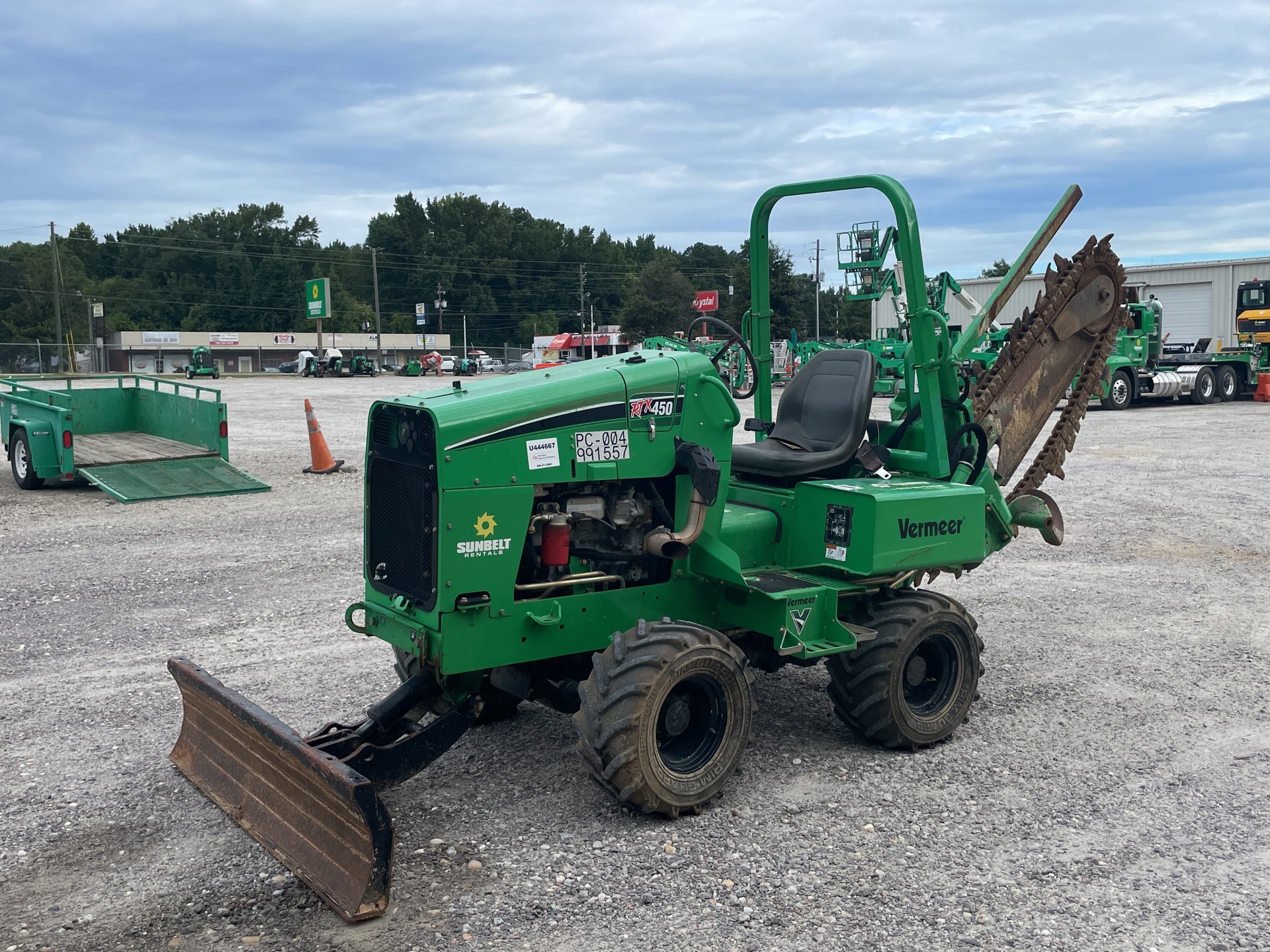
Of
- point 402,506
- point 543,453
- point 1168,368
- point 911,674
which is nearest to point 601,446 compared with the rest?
point 543,453

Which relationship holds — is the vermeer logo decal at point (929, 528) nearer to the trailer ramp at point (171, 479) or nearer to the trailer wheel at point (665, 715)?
the trailer wheel at point (665, 715)

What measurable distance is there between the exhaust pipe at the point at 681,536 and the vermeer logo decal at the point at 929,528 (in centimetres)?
102

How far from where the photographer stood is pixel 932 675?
18.6ft

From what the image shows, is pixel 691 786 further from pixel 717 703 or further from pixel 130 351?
pixel 130 351

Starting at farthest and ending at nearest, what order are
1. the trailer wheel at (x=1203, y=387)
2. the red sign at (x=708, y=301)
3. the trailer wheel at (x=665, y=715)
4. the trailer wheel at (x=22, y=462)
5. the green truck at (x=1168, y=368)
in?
1. the red sign at (x=708, y=301)
2. the trailer wheel at (x=1203, y=387)
3. the green truck at (x=1168, y=368)
4. the trailer wheel at (x=22, y=462)
5. the trailer wheel at (x=665, y=715)

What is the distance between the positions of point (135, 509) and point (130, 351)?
244 feet

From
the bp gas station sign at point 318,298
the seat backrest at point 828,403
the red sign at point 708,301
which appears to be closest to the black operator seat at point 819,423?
the seat backrest at point 828,403

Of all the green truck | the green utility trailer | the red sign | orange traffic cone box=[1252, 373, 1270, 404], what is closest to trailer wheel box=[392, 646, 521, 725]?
the green utility trailer

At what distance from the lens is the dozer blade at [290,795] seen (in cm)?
383

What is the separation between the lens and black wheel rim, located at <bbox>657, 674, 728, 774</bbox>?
4.72m

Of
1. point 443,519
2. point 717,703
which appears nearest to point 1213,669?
point 717,703

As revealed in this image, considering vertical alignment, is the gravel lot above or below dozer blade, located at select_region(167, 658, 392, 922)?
below

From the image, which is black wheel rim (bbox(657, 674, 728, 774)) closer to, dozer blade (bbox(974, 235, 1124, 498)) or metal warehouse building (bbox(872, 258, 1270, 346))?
dozer blade (bbox(974, 235, 1124, 498))

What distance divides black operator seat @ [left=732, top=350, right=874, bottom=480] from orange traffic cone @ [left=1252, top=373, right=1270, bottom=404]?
28841 millimetres
